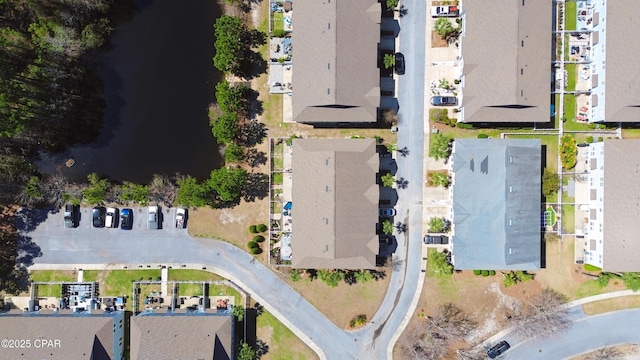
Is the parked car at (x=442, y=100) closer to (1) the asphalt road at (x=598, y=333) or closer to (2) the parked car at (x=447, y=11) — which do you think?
(2) the parked car at (x=447, y=11)

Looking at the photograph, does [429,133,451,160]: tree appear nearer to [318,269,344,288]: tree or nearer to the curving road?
the curving road

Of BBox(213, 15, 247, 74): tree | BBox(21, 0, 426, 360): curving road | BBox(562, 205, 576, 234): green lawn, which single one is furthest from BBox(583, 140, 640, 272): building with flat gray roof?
BBox(213, 15, 247, 74): tree

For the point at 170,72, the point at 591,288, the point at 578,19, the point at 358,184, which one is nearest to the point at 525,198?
the point at 591,288

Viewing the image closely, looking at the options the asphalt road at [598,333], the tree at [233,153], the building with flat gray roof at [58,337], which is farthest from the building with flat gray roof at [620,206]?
the building with flat gray roof at [58,337]

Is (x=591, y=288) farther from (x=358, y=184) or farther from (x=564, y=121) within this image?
(x=358, y=184)

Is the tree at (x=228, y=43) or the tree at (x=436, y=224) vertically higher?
the tree at (x=228, y=43)

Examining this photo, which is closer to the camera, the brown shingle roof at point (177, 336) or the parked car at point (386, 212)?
the brown shingle roof at point (177, 336)

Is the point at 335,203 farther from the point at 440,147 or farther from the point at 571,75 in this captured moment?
the point at 571,75

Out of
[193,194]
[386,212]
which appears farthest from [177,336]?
[386,212]
